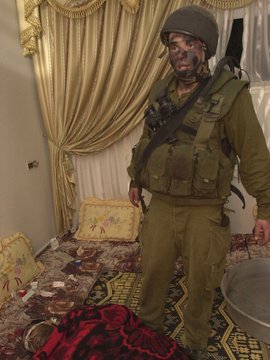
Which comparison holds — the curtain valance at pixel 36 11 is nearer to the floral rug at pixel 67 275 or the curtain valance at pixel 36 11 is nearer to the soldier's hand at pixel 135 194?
the soldier's hand at pixel 135 194

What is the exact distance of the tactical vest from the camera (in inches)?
50.8

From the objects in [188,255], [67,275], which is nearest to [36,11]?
[67,275]

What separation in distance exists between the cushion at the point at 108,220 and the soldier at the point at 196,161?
111 cm

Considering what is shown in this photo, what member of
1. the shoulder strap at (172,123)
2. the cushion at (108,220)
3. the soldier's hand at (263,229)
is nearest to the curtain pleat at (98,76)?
the cushion at (108,220)

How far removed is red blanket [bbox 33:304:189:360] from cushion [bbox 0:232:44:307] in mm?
773

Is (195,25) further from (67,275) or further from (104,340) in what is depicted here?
(67,275)

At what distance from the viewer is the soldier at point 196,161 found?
130 cm

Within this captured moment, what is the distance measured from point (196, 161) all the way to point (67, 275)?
1.39 metres

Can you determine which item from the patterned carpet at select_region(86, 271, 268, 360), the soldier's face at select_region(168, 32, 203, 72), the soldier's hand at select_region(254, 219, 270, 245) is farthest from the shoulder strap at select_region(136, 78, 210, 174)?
the patterned carpet at select_region(86, 271, 268, 360)

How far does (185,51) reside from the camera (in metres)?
1.31

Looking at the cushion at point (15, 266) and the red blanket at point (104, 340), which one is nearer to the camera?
the red blanket at point (104, 340)

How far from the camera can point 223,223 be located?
144 cm

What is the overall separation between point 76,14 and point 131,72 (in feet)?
1.87

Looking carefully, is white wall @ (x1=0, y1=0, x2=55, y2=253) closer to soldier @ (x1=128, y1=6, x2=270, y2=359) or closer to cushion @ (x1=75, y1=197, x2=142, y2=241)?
cushion @ (x1=75, y1=197, x2=142, y2=241)
